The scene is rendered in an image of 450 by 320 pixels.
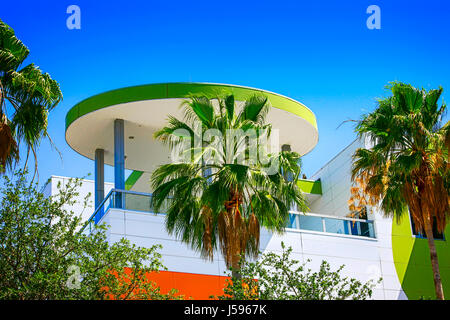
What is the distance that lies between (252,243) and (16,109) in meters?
6.61

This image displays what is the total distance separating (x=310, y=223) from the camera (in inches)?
1000

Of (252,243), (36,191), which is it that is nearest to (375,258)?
(252,243)

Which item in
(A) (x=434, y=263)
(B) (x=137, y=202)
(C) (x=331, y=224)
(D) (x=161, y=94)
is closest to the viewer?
(A) (x=434, y=263)

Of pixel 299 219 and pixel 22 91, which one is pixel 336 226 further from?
pixel 22 91

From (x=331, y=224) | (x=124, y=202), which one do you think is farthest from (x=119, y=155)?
(x=331, y=224)

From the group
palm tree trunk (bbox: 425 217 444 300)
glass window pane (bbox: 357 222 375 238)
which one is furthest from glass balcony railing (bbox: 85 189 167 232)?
palm tree trunk (bbox: 425 217 444 300)

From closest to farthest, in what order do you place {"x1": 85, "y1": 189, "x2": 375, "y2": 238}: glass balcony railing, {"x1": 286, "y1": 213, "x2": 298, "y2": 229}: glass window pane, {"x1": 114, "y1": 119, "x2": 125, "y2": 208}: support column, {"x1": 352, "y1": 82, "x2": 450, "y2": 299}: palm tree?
1. {"x1": 352, "y1": 82, "x2": 450, "y2": 299}: palm tree
2. {"x1": 85, "y1": 189, "x2": 375, "y2": 238}: glass balcony railing
3. {"x1": 286, "y1": 213, "x2": 298, "y2": 229}: glass window pane
4. {"x1": 114, "y1": 119, "x2": 125, "y2": 208}: support column

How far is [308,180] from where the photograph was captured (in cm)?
3297

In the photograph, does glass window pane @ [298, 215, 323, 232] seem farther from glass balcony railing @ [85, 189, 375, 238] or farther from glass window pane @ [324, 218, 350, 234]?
glass window pane @ [324, 218, 350, 234]

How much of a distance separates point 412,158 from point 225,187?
19.6 ft

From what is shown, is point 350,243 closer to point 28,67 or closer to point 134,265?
point 134,265

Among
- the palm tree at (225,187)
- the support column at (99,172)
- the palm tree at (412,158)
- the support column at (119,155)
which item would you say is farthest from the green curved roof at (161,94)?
the palm tree at (412,158)

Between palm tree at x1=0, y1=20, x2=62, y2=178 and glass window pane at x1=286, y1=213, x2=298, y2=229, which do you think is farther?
glass window pane at x1=286, y1=213, x2=298, y2=229

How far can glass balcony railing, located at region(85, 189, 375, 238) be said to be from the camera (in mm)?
22828
